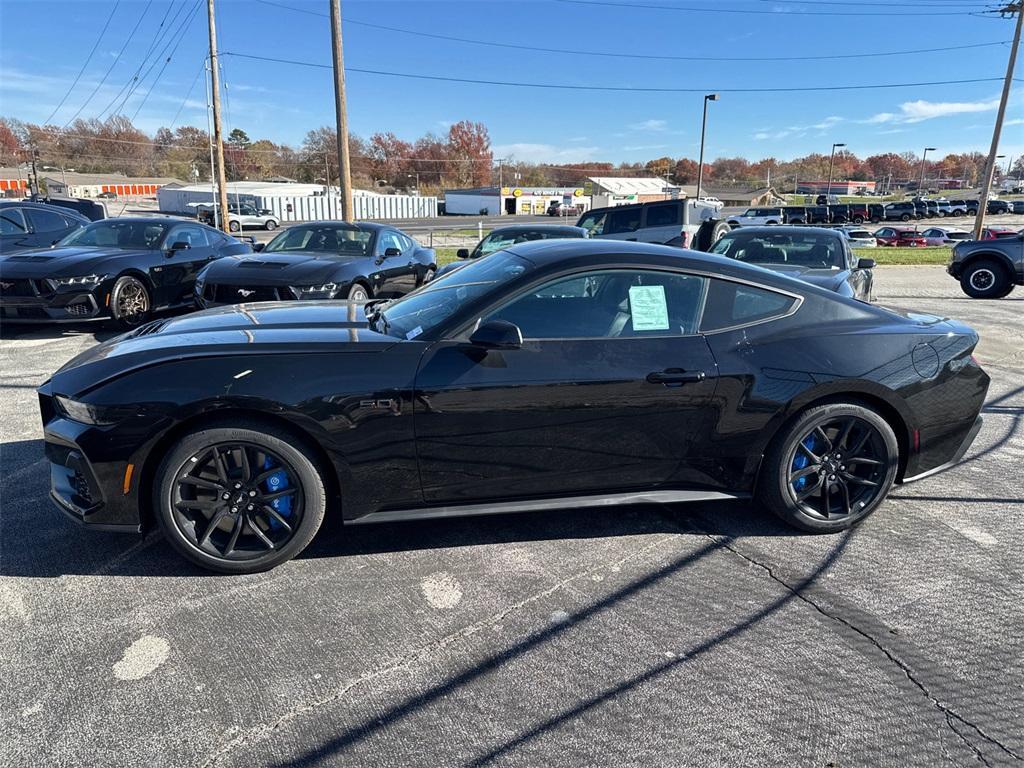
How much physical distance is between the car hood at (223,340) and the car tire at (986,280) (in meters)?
13.1

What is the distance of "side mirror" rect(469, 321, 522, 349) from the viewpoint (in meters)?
3.02

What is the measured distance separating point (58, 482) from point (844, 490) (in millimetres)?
3874

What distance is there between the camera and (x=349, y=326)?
3488mm

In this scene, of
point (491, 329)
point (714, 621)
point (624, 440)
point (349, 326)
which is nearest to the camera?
point (714, 621)

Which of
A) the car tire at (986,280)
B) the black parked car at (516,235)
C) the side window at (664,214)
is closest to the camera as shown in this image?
the black parked car at (516,235)

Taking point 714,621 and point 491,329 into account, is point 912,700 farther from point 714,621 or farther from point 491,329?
point 491,329

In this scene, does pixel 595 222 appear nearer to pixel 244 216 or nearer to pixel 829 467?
pixel 829 467

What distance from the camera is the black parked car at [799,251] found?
8.19 m

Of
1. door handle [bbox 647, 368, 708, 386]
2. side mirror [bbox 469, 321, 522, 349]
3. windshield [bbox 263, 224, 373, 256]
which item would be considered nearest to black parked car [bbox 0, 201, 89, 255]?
windshield [bbox 263, 224, 373, 256]

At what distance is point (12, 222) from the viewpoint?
10.1 meters

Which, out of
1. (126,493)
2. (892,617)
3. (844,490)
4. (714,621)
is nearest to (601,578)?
(714,621)

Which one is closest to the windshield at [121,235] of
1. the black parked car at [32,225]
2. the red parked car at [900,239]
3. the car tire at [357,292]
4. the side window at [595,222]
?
the black parked car at [32,225]

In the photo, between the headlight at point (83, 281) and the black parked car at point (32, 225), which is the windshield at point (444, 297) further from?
the black parked car at point (32, 225)

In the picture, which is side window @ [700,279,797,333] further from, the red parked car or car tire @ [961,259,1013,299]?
the red parked car
